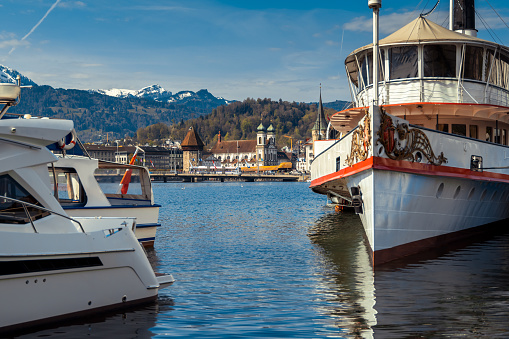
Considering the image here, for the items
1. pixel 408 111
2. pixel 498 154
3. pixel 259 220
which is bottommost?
pixel 259 220

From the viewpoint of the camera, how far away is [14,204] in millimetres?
11000

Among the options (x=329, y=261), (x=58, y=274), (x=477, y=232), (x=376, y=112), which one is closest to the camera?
(x=58, y=274)

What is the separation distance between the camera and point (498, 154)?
21.0 m

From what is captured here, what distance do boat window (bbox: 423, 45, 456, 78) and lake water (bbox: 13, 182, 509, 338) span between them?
605cm

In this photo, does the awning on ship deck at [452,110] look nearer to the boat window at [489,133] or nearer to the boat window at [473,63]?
the boat window at [489,133]

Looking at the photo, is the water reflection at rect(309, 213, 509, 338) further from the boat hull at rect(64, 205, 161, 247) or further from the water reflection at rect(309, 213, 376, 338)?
the boat hull at rect(64, 205, 161, 247)

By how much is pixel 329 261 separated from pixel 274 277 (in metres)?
3.57

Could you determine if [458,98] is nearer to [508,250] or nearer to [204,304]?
[508,250]

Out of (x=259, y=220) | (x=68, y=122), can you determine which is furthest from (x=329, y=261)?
(x=259, y=220)

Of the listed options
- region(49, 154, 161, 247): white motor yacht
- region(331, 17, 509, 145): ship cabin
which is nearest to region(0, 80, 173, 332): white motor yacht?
region(49, 154, 161, 247): white motor yacht

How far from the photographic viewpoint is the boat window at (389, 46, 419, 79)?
2156 cm

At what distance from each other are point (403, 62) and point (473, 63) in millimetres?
2488

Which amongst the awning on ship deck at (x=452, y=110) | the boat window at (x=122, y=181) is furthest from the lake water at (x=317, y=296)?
the awning on ship deck at (x=452, y=110)

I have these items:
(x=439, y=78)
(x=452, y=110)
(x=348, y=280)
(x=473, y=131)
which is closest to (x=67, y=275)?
(x=348, y=280)
